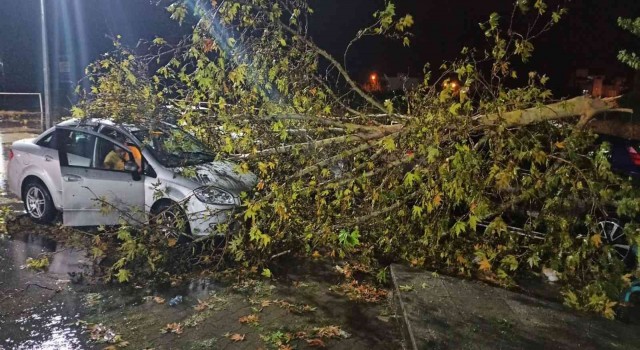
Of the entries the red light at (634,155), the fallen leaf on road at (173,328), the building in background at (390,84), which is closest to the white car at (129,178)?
the fallen leaf on road at (173,328)

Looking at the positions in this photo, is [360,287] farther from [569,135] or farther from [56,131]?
[56,131]

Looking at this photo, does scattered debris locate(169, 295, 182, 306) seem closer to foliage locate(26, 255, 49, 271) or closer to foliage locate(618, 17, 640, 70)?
foliage locate(26, 255, 49, 271)

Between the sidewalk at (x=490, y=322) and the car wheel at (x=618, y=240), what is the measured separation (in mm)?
1874

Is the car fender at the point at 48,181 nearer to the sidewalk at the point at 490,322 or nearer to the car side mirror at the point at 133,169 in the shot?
the car side mirror at the point at 133,169

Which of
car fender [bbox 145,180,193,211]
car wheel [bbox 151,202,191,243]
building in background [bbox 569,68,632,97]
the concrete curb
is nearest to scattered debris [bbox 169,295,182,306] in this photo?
car wheel [bbox 151,202,191,243]

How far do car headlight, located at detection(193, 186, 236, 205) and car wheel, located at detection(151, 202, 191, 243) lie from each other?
279 mm

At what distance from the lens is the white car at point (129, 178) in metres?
5.94

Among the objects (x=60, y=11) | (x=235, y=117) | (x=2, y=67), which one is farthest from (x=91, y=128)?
(x=2, y=67)

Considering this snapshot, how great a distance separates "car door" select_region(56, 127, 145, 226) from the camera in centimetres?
615

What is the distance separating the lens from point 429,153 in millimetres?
5070

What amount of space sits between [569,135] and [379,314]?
2.74 meters

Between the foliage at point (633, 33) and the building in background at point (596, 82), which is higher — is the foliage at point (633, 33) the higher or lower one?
the lower one

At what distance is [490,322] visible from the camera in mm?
4445

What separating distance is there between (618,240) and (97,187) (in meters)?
6.36
